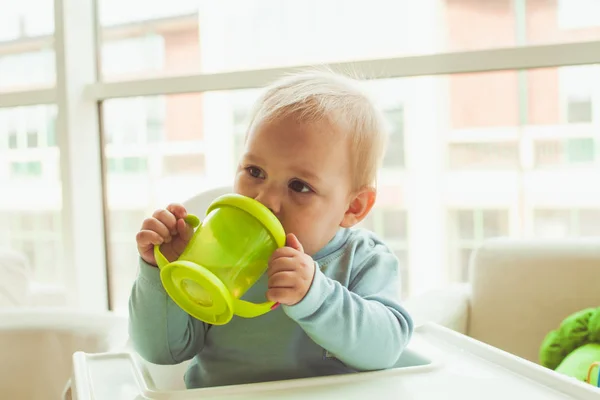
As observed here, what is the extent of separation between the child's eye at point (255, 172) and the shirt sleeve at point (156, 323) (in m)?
0.18

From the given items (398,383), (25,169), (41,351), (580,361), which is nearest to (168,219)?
(398,383)

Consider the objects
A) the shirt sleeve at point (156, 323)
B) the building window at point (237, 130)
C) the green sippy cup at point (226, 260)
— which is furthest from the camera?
the building window at point (237, 130)

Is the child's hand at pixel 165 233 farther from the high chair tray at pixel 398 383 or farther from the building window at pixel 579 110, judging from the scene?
the building window at pixel 579 110

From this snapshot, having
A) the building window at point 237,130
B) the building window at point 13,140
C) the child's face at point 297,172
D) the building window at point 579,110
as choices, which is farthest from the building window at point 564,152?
the building window at point 13,140

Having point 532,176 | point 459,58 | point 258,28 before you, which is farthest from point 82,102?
point 532,176

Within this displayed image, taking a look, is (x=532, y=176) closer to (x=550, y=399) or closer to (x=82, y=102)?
(x=550, y=399)

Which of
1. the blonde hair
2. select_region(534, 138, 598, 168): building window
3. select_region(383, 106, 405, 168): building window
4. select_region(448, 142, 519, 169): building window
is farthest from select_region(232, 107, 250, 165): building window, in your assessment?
the blonde hair

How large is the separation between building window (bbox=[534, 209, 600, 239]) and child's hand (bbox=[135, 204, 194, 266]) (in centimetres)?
137

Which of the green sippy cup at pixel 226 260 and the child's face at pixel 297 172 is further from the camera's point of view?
the child's face at pixel 297 172

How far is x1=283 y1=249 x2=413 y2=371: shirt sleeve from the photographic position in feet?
2.60

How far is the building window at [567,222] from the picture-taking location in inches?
73.2

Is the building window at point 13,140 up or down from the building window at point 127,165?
up

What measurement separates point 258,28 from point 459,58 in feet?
2.64

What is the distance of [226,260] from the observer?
0.70m
